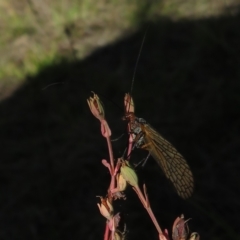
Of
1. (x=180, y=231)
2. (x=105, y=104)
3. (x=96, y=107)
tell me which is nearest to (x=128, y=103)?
(x=96, y=107)

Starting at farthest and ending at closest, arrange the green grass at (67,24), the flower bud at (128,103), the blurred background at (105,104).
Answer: the green grass at (67,24), the blurred background at (105,104), the flower bud at (128,103)

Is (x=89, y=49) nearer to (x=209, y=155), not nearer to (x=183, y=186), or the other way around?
(x=209, y=155)

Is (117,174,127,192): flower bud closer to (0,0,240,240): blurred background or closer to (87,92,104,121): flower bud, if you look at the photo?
(87,92,104,121): flower bud

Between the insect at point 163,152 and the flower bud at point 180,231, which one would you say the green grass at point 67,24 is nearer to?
the insect at point 163,152

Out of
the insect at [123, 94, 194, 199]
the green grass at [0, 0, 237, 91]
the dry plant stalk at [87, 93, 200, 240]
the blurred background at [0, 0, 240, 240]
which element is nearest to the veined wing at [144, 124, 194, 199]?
the insect at [123, 94, 194, 199]

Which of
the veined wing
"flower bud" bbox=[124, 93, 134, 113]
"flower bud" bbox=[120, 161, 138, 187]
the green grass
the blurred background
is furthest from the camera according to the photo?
the green grass

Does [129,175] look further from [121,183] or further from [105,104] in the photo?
[105,104]

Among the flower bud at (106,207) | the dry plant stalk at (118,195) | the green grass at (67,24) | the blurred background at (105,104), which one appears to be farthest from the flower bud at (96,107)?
the green grass at (67,24)

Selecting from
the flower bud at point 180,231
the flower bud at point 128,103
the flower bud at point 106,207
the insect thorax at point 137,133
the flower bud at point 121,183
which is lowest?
the flower bud at point 180,231

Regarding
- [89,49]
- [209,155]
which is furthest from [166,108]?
[89,49]
